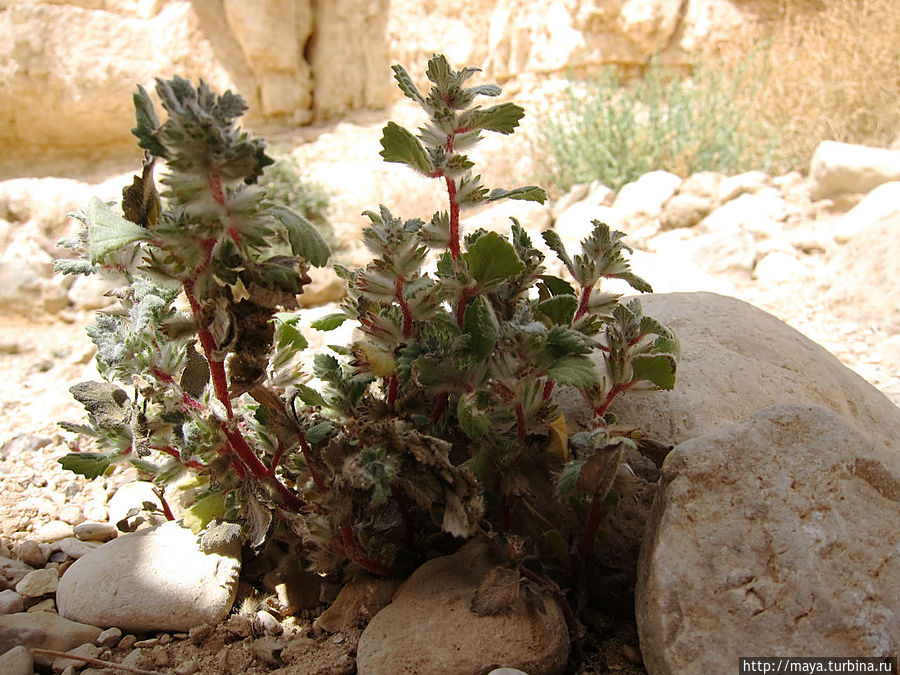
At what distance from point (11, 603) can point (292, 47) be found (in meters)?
7.35

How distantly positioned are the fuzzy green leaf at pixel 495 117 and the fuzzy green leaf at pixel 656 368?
57 cm

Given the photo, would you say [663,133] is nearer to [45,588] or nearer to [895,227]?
[895,227]

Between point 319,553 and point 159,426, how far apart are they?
457mm

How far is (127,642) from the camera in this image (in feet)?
5.42

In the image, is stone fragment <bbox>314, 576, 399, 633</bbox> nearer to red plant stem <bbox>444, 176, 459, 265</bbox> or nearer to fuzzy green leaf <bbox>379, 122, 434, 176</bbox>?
red plant stem <bbox>444, 176, 459, 265</bbox>

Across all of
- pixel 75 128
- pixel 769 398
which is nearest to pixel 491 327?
pixel 769 398

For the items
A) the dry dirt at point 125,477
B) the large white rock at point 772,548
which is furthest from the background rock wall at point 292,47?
the large white rock at point 772,548

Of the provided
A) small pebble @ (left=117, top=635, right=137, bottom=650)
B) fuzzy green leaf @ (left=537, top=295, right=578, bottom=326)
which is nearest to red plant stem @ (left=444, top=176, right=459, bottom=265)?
fuzzy green leaf @ (left=537, top=295, right=578, bottom=326)

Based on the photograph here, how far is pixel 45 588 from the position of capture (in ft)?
6.03

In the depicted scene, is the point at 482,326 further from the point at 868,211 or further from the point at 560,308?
the point at 868,211

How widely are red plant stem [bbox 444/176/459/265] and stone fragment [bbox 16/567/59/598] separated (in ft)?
4.65

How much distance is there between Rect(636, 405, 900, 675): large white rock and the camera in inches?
Result: 48.8

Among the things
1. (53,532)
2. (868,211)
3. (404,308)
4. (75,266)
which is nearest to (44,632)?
(53,532)

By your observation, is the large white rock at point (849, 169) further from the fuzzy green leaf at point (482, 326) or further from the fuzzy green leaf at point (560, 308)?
the fuzzy green leaf at point (482, 326)
